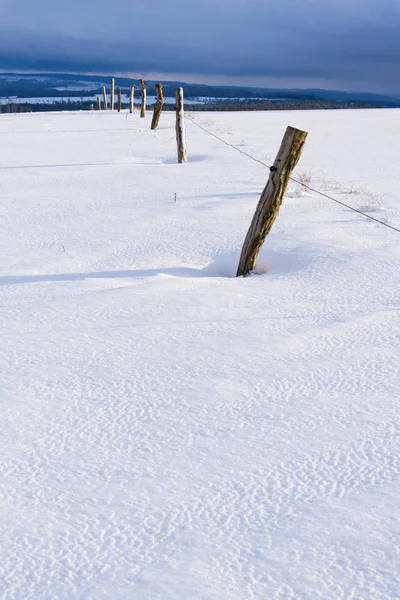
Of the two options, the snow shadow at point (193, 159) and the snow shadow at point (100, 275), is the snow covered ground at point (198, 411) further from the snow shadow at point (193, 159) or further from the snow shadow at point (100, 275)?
the snow shadow at point (193, 159)

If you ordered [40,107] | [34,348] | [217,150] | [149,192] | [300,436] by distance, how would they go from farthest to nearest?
1. [40,107]
2. [217,150]
3. [149,192]
4. [34,348]
5. [300,436]

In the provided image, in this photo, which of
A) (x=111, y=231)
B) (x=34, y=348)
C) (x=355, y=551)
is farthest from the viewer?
(x=111, y=231)

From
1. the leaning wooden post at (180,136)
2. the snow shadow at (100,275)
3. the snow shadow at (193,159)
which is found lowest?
the snow shadow at (100,275)

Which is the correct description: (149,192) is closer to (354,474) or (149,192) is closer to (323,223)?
(323,223)

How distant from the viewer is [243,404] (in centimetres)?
274

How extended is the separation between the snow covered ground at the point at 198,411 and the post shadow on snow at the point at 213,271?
0.02m

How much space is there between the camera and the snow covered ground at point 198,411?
178cm

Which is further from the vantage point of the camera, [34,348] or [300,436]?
[34,348]

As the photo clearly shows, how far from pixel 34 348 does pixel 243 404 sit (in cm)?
131

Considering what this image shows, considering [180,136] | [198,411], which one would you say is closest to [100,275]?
[198,411]

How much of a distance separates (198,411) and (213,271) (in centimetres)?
270

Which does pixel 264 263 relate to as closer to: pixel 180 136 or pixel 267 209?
pixel 267 209

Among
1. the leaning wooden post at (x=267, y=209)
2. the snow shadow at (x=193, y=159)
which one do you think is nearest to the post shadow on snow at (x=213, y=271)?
the leaning wooden post at (x=267, y=209)

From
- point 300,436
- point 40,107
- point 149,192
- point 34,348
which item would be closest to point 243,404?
point 300,436
